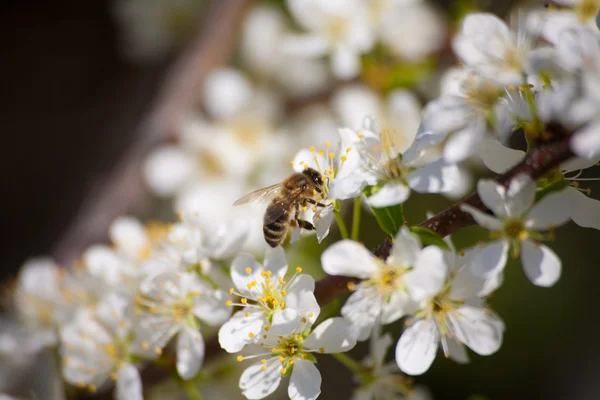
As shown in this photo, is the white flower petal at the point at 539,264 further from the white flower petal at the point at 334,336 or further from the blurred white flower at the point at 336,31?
the blurred white flower at the point at 336,31

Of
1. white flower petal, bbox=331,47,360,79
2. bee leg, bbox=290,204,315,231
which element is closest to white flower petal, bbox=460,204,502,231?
bee leg, bbox=290,204,315,231

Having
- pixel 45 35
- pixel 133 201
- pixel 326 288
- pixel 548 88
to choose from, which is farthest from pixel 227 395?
pixel 45 35

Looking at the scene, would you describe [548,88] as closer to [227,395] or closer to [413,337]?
[413,337]

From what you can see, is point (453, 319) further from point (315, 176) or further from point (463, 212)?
point (315, 176)

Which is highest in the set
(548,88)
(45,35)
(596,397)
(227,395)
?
(548,88)

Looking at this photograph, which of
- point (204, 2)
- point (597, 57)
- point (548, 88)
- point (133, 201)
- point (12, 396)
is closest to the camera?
point (597, 57)

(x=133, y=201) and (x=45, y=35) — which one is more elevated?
(x=45, y=35)
